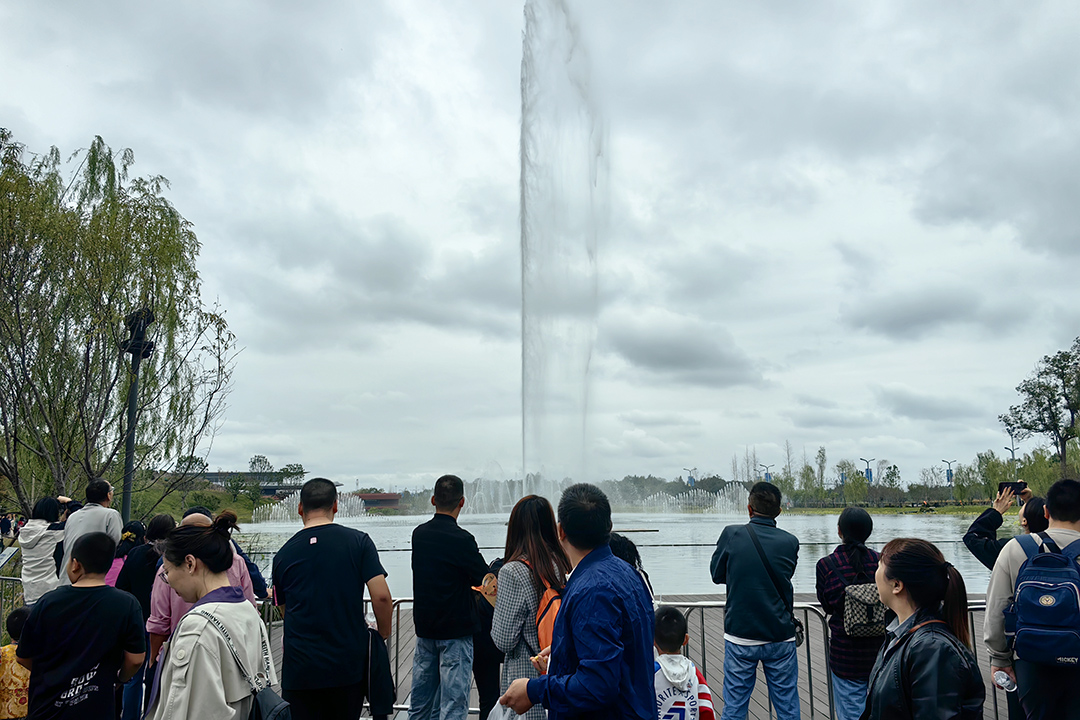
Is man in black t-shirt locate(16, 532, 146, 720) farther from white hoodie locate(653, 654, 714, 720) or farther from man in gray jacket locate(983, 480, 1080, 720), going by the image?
man in gray jacket locate(983, 480, 1080, 720)

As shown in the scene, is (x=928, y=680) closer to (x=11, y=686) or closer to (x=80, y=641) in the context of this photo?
(x=80, y=641)

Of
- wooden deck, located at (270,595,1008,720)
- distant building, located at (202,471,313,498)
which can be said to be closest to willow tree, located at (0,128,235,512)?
wooden deck, located at (270,595,1008,720)

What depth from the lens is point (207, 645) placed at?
2912mm

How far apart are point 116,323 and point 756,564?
11.7m

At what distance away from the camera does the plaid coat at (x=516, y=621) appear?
12.4ft

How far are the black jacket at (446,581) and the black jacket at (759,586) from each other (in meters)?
1.81

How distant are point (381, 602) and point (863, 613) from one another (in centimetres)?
313

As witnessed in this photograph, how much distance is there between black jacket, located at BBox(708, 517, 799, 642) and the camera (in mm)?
4906

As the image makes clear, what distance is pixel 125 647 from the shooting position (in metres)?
3.81

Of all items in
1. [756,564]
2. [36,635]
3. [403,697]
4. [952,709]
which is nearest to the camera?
[952,709]

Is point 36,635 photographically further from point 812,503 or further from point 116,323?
point 812,503

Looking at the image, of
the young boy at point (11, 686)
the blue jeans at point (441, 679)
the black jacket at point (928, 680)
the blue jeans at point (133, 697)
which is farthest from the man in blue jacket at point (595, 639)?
the blue jeans at point (133, 697)

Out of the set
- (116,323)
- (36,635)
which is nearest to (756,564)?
(36,635)

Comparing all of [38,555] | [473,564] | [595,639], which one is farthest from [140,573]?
[595,639]
